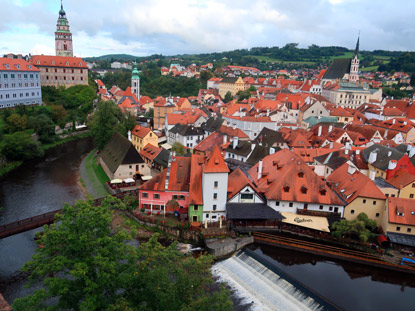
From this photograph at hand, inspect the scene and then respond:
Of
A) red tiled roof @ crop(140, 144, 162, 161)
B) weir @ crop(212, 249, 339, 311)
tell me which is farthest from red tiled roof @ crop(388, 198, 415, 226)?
red tiled roof @ crop(140, 144, 162, 161)

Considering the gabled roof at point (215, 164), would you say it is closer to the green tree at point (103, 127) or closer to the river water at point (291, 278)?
the river water at point (291, 278)

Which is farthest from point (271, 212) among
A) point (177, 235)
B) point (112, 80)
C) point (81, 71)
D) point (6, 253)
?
point (112, 80)

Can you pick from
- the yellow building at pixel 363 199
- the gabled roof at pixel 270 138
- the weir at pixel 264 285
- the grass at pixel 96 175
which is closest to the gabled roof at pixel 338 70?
the gabled roof at pixel 270 138

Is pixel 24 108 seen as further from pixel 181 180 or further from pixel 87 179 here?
pixel 181 180

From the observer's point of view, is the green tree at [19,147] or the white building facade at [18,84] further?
the white building facade at [18,84]

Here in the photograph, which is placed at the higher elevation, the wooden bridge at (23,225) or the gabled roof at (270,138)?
the gabled roof at (270,138)

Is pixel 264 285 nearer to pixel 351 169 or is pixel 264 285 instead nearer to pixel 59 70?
pixel 351 169

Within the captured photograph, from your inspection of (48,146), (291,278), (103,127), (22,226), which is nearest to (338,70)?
(103,127)
